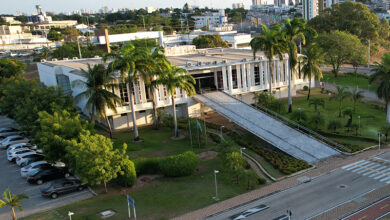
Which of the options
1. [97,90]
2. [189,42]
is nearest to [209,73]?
[97,90]

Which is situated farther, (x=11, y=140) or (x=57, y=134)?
(x=11, y=140)

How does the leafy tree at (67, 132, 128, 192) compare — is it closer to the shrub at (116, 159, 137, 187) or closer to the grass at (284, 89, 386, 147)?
the shrub at (116, 159, 137, 187)

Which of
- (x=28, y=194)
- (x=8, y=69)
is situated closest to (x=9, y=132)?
(x=28, y=194)

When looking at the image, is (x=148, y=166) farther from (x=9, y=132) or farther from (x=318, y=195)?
(x=9, y=132)

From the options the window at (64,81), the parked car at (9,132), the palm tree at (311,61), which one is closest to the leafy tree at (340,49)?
the palm tree at (311,61)

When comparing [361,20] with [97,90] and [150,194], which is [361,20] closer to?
[97,90]

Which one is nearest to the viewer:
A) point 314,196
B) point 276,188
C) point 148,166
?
point 314,196
